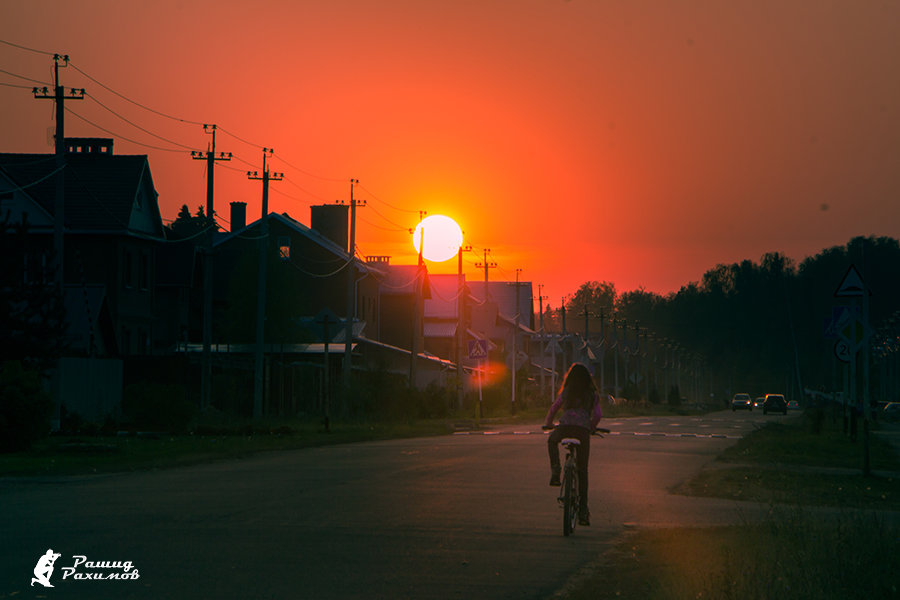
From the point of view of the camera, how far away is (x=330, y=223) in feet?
252

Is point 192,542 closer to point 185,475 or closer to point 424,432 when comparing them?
point 185,475

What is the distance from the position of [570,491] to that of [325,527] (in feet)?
8.94

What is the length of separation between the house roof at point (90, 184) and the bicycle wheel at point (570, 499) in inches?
1533

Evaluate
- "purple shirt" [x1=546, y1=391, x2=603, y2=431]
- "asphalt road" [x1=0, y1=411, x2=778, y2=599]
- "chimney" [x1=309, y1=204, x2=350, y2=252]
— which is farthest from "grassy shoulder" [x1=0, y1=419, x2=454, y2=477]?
"chimney" [x1=309, y1=204, x2=350, y2=252]

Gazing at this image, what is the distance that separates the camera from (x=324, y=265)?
6819cm

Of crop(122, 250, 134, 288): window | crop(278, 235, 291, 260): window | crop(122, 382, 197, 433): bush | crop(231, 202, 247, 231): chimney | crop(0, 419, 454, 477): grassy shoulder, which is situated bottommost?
crop(0, 419, 454, 477): grassy shoulder

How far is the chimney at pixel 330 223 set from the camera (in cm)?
7669

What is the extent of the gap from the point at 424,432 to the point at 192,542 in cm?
2664

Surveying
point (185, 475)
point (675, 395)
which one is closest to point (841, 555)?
point (185, 475)

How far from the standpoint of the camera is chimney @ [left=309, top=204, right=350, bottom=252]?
7669cm

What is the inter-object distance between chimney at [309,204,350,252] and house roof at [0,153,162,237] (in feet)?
81.1

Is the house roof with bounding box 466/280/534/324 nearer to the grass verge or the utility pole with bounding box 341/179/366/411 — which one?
the utility pole with bounding box 341/179/366/411

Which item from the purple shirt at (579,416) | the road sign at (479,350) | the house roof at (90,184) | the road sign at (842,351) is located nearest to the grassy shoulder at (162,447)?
the road sign at (479,350)

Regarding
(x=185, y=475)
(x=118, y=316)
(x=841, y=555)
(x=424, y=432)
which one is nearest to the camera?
(x=841, y=555)
